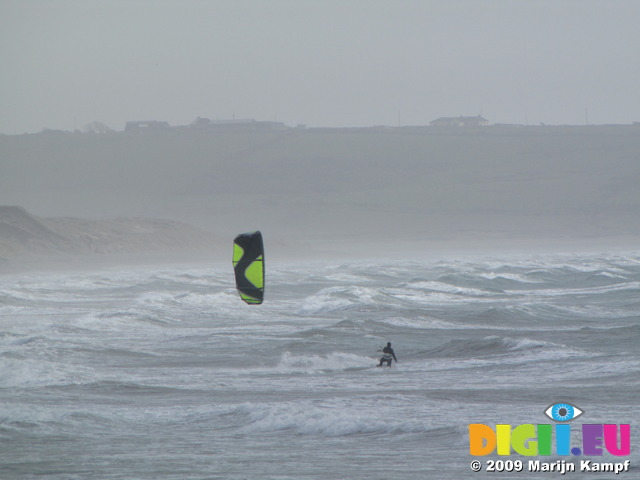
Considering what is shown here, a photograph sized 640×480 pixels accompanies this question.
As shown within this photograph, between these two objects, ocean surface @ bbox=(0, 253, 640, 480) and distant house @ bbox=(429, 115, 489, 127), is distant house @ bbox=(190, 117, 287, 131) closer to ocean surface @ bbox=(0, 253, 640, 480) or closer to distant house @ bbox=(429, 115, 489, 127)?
distant house @ bbox=(429, 115, 489, 127)

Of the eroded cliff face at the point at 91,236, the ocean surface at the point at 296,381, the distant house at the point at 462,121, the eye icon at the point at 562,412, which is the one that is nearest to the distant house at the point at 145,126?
the distant house at the point at 462,121

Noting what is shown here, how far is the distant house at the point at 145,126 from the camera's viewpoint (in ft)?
371

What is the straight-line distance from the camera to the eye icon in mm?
Result: 10978

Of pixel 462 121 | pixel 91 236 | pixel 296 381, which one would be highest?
pixel 462 121

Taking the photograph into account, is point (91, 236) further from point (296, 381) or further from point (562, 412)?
point (562, 412)

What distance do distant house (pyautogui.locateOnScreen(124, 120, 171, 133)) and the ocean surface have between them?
281 feet

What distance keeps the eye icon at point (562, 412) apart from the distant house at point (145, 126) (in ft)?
339

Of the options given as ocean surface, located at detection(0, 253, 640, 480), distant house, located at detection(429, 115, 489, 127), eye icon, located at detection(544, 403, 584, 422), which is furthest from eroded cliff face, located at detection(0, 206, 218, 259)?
distant house, located at detection(429, 115, 489, 127)

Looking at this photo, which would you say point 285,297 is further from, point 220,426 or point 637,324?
point 220,426

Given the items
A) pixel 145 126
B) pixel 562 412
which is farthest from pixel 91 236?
pixel 145 126

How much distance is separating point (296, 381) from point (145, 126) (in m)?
110

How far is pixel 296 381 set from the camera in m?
14.4

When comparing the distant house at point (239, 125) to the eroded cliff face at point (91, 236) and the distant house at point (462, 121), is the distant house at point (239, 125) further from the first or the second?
the eroded cliff face at point (91, 236)

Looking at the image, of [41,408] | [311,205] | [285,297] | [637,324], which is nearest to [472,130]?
[311,205]
